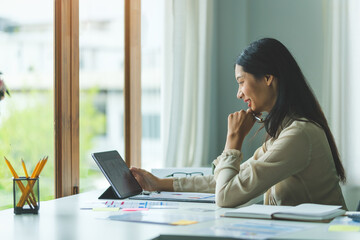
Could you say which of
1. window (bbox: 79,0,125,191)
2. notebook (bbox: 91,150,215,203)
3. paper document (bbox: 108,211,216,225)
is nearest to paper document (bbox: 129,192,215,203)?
notebook (bbox: 91,150,215,203)

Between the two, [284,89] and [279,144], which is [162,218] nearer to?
[279,144]

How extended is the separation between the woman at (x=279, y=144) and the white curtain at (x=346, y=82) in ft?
4.87

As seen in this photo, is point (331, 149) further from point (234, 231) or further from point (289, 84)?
point (234, 231)

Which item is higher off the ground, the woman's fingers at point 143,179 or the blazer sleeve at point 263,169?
the blazer sleeve at point 263,169

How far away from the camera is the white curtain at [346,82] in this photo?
342cm

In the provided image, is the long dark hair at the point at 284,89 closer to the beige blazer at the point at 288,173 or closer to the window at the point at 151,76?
the beige blazer at the point at 288,173

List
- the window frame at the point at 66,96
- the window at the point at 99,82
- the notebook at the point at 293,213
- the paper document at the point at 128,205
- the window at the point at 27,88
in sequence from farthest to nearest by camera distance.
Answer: the window at the point at 99,82 < the window frame at the point at 66,96 < the window at the point at 27,88 < the paper document at the point at 128,205 < the notebook at the point at 293,213

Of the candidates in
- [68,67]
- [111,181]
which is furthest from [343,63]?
[111,181]

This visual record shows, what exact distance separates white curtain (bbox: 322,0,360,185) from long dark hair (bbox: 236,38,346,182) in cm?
Answer: 148

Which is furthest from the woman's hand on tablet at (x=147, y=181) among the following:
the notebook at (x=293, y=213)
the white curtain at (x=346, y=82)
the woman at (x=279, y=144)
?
the white curtain at (x=346, y=82)

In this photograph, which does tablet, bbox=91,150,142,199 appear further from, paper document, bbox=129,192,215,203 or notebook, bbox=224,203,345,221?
notebook, bbox=224,203,345,221

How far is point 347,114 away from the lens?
3461 millimetres

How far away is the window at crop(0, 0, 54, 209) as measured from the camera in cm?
222

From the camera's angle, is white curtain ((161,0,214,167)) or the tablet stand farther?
white curtain ((161,0,214,167))
